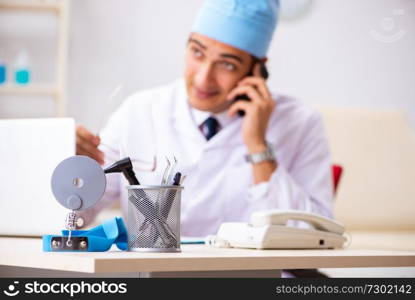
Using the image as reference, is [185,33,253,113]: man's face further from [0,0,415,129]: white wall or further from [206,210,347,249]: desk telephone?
[0,0,415,129]: white wall

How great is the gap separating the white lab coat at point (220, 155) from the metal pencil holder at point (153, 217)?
99 centimetres

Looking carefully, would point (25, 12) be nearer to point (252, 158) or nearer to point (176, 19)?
point (176, 19)

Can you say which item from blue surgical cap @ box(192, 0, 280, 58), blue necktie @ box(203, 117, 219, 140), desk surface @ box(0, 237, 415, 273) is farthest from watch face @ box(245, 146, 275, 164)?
desk surface @ box(0, 237, 415, 273)

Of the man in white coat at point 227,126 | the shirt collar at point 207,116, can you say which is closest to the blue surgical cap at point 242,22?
the man in white coat at point 227,126

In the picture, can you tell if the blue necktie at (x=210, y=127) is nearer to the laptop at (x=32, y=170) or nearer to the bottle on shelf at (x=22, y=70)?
the laptop at (x=32, y=170)

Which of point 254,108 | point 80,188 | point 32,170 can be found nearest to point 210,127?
point 254,108

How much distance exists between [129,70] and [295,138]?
133 centimetres

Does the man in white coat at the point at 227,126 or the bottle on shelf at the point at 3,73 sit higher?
the bottle on shelf at the point at 3,73

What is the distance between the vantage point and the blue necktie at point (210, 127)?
2.29m

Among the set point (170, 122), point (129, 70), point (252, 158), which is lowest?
point (252, 158)

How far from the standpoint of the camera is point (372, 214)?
2.96 m

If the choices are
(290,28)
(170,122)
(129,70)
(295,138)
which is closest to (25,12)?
(129,70)

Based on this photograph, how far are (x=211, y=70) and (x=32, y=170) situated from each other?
97 centimetres

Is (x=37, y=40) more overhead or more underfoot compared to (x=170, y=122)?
more overhead
